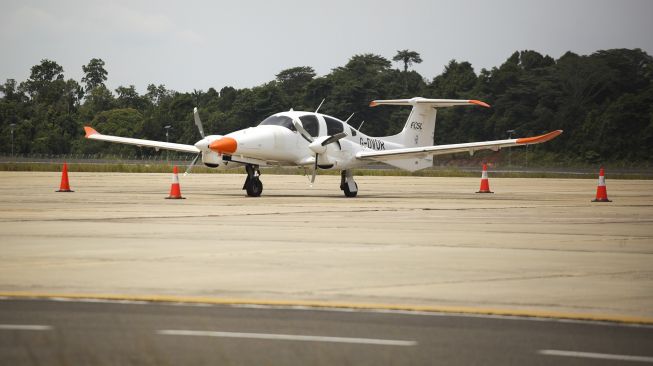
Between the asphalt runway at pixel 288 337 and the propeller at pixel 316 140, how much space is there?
71.3ft

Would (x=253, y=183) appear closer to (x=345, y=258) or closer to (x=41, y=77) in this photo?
(x=345, y=258)

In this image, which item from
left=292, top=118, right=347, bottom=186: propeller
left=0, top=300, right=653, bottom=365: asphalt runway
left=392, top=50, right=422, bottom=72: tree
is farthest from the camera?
left=392, top=50, right=422, bottom=72: tree

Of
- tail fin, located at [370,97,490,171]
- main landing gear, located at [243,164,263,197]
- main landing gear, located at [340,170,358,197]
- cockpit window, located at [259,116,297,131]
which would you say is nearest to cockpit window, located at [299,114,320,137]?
cockpit window, located at [259,116,297,131]

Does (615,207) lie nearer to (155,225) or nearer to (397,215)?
(397,215)

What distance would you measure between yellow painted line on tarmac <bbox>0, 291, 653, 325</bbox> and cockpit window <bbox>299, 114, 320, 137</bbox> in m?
22.0

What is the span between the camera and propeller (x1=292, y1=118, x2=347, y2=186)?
98.0ft

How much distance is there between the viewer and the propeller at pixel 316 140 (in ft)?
98.0

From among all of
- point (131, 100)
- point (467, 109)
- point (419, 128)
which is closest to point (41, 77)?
point (131, 100)

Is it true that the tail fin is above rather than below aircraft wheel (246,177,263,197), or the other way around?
above

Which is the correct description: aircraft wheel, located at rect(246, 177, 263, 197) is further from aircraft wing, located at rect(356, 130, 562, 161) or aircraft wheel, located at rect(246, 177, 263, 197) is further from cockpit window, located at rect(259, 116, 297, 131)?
aircraft wing, located at rect(356, 130, 562, 161)

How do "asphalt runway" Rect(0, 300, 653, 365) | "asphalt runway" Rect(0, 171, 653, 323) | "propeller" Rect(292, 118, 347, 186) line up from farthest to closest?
"propeller" Rect(292, 118, 347, 186)
"asphalt runway" Rect(0, 171, 653, 323)
"asphalt runway" Rect(0, 300, 653, 365)

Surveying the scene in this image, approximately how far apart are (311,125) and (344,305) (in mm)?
22514

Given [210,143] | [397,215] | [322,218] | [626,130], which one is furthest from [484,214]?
[626,130]

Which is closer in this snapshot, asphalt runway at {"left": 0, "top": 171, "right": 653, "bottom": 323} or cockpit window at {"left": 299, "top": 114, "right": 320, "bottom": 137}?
asphalt runway at {"left": 0, "top": 171, "right": 653, "bottom": 323}
